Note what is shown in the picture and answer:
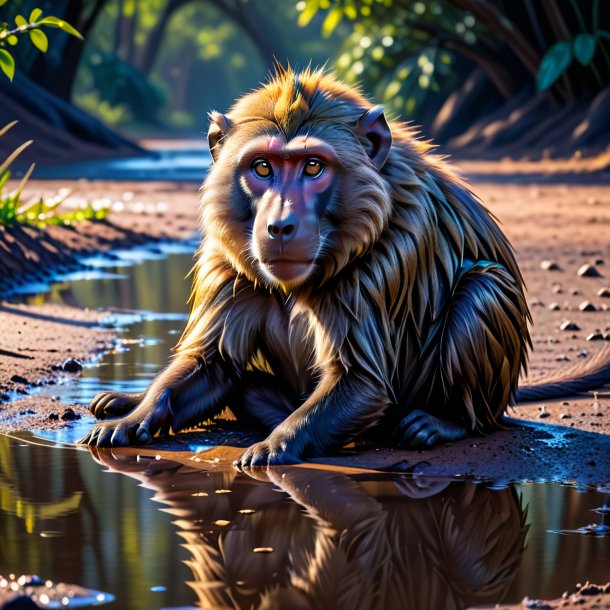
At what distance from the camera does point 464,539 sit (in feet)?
12.5

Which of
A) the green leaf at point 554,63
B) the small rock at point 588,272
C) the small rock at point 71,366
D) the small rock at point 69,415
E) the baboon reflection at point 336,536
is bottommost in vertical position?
the baboon reflection at point 336,536

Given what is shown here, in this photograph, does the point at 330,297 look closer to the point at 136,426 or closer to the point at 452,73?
the point at 136,426

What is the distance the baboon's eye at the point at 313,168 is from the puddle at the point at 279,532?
43.1 inches

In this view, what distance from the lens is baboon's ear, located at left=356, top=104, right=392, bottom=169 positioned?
5004 millimetres

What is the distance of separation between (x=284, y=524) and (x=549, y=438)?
1.59m

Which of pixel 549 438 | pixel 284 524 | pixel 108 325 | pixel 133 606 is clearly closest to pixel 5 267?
pixel 108 325

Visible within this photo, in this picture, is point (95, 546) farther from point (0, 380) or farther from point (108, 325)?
point (108, 325)

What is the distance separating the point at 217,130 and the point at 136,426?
1.20 meters

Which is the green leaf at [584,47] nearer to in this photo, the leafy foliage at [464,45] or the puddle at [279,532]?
the leafy foliage at [464,45]

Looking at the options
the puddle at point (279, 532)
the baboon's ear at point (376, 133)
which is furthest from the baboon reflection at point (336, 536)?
the baboon's ear at point (376, 133)

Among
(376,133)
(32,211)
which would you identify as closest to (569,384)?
(376,133)

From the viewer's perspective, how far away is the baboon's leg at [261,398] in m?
5.25

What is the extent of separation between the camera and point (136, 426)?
504 centimetres

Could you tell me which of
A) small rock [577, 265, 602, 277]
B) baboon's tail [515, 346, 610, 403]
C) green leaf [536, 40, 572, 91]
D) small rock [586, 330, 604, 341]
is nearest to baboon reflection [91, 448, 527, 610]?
baboon's tail [515, 346, 610, 403]
